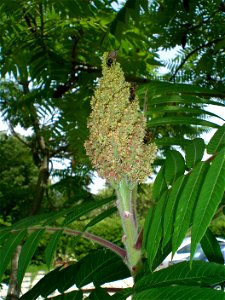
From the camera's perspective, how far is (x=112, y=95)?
1.21 meters

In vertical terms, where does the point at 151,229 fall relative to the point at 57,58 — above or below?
below

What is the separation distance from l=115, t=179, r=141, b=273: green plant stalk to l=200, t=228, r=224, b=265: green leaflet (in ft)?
0.69

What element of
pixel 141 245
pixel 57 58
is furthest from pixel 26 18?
pixel 141 245

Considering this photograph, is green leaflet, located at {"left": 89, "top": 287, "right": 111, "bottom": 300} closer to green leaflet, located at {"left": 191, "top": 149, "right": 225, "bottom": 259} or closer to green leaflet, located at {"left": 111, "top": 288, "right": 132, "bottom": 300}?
green leaflet, located at {"left": 111, "top": 288, "right": 132, "bottom": 300}

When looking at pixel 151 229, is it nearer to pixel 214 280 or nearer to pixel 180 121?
pixel 214 280

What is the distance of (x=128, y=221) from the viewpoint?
115cm

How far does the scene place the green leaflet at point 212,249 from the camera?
1.23m

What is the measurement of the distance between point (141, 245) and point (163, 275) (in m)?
0.16

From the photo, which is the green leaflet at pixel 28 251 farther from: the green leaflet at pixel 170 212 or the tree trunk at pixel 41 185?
the tree trunk at pixel 41 185

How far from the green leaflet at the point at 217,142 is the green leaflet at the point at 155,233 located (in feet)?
0.58

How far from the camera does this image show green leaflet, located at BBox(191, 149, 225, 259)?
2.59 feet

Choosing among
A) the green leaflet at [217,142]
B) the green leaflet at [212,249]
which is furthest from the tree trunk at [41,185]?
the green leaflet at [217,142]

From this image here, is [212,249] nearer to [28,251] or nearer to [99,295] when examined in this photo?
[99,295]

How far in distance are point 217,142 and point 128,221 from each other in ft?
0.91
